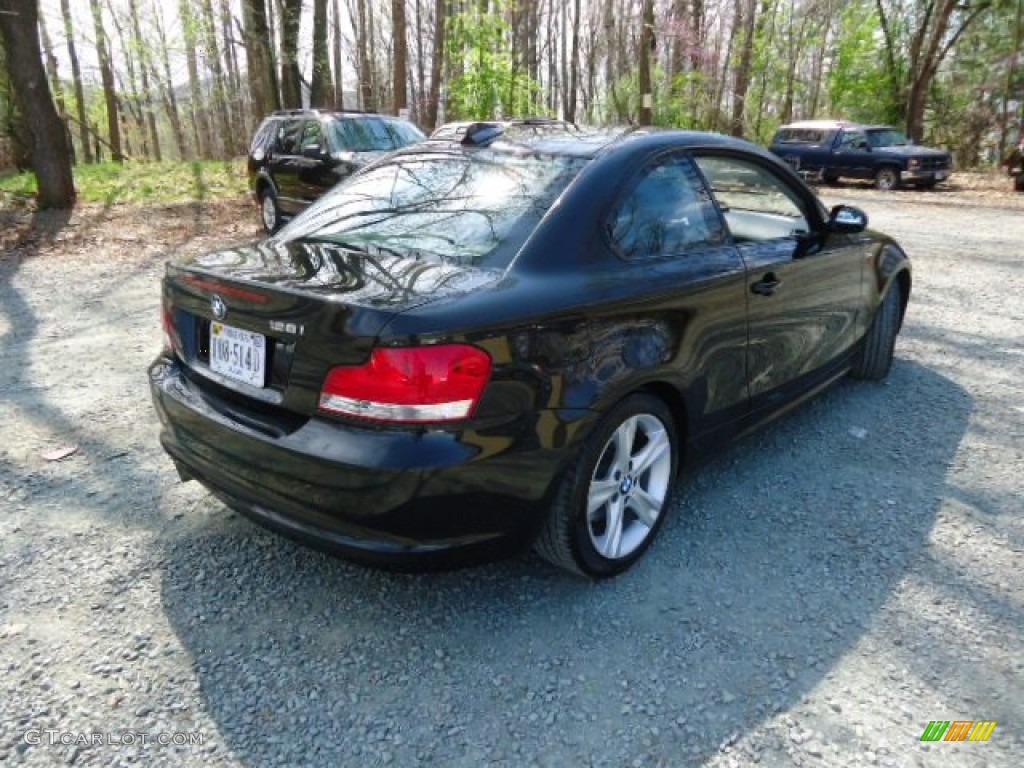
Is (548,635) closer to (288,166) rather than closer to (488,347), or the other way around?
(488,347)

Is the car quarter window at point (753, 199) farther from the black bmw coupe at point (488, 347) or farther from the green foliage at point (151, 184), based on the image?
the green foliage at point (151, 184)

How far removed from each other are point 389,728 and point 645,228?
6.23ft

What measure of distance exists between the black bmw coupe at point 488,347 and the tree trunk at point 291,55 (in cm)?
1530

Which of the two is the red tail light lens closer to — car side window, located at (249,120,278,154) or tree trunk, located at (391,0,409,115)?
car side window, located at (249,120,278,154)

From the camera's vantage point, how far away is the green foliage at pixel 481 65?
17.8 meters

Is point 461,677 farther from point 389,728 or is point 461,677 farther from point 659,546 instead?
point 659,546

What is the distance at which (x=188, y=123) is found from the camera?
47000mm

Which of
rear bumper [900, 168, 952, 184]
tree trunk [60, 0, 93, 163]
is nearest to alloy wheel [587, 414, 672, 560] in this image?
rear bumper [900, 168, 952, 184]

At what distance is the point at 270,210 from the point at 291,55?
7447 millimetres

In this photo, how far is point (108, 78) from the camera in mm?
30750

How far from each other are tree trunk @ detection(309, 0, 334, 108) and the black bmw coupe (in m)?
16.1

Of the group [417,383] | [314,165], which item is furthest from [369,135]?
[417,383]

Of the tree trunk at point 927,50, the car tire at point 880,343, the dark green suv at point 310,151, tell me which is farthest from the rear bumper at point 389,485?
the tree trunk at point 927,50

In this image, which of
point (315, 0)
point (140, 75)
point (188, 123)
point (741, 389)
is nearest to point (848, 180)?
point (315, 0)
